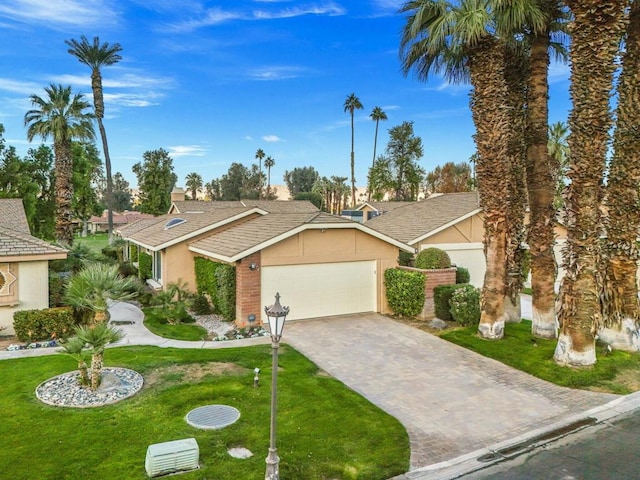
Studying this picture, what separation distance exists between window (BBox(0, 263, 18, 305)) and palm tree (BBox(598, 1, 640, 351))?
17666mm

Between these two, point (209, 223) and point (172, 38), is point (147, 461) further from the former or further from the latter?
point (172, 38)

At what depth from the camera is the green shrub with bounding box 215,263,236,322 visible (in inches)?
623

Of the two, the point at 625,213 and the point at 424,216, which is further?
the point at 424,216

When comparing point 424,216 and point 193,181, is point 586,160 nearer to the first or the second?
point 424,216

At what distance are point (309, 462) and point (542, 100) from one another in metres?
12.3

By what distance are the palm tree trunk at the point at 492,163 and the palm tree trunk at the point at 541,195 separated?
1078 mm

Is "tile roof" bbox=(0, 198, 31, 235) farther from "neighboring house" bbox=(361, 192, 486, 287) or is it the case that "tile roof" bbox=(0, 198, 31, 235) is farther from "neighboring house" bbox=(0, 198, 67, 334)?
"neighboring house" bbox=(361, 192, 486, 287)

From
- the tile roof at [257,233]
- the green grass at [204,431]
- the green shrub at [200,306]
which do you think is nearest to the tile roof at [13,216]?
the tile roof at [257,233]

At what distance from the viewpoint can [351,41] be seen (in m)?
25.6

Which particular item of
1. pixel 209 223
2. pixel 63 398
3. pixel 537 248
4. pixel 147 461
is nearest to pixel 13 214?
pixel 209 223

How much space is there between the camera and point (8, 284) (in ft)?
43.8

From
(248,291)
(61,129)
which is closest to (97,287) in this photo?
(248,291)

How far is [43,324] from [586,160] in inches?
625

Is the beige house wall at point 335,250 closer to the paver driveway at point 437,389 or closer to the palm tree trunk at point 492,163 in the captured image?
the paver driveway at point 437,389
